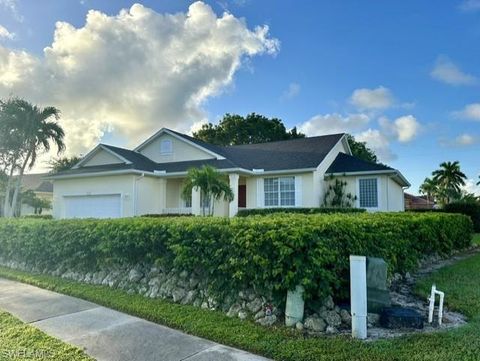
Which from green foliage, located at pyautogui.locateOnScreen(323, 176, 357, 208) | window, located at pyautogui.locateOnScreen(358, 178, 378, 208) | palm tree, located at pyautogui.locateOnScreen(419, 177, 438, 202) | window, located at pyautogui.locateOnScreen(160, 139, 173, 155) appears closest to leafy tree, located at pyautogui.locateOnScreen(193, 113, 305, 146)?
window, located at pyautogui.locateOnScreen(160, 139, 173, 155)

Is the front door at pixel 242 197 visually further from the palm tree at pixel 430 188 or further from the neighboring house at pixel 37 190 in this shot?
the palm tree at pixel 430 188

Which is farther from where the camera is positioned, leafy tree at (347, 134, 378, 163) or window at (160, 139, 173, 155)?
leafy tree at (347, 134, 378, 163)

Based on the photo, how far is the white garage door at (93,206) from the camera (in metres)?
18.7

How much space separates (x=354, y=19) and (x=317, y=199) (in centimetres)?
946

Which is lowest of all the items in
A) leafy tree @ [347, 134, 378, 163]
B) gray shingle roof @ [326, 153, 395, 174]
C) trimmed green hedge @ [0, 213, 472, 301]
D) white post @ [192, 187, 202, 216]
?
trimmed green hedge @ [0, 213, 472, 301]

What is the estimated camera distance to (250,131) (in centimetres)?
4172

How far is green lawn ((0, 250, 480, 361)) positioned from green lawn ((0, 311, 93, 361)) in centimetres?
134

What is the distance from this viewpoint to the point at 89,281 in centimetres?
774

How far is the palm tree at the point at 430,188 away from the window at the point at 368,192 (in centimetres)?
4133

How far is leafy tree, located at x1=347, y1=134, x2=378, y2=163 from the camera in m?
39.5

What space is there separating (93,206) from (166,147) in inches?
225

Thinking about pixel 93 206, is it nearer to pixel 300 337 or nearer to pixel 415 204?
pixel 300 337

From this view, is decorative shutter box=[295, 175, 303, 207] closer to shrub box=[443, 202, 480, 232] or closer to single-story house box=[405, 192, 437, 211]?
shrub box=[443, 202, 480, 232]

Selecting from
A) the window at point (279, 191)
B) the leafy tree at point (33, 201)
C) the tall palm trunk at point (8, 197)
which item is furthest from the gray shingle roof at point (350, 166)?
the leafy tree at point (33, 201)
